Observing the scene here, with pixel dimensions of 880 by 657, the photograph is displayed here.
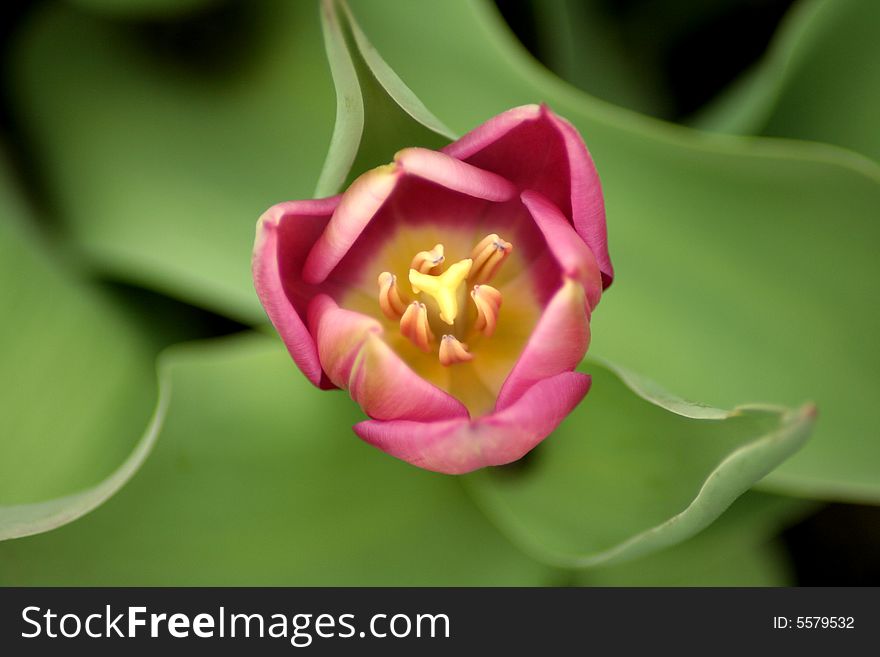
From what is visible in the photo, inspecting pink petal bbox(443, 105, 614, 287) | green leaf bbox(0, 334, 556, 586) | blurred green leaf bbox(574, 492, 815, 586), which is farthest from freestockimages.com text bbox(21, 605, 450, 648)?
pink petal bbox(443, 105, 614, 287)

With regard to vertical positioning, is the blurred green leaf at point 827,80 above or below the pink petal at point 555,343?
above

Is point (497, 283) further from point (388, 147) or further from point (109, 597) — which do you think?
point (109, 597)

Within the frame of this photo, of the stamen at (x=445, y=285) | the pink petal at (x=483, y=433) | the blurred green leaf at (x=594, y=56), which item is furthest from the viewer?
the blurred green leaf at (x=594, y=56)

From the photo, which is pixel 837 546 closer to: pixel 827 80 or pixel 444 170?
pixel 827 80

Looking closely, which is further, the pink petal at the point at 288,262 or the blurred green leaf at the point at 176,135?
the blurred green leaf at the point at 176,135

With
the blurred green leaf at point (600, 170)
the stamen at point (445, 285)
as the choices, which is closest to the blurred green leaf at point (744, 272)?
the blurred green leaf at point (600, 170)

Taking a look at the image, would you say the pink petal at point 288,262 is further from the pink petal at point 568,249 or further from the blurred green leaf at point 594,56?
the blurred green leaf at point 594,56
